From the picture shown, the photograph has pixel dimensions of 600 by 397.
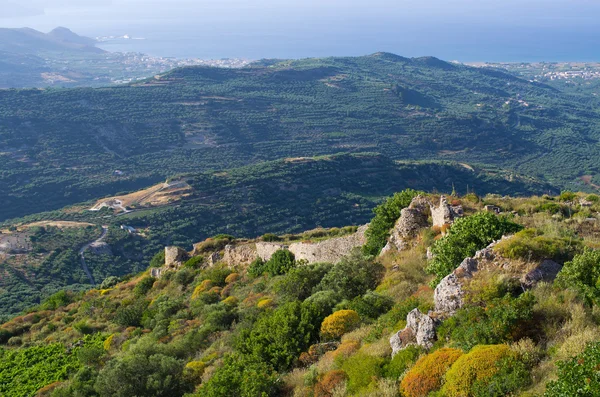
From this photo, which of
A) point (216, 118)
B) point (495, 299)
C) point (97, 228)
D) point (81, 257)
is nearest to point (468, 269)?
point (495, 299)

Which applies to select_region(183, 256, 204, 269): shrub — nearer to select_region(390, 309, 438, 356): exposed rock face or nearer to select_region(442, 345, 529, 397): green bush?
select_region(390, 309, 438, 356): exposed rock face

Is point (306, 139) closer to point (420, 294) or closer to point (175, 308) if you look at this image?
point (175, 308)

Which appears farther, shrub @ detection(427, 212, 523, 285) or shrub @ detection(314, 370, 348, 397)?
shrub @ detection(427, 212, 523, 285)

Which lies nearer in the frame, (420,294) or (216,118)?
(420,294)

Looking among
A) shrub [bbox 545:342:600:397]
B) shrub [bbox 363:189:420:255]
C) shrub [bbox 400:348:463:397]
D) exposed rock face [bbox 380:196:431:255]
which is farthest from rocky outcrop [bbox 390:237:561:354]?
shrub [bbox 363:189:420:255]

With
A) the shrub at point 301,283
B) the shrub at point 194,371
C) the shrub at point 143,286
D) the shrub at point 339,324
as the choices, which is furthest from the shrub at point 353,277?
the shrub at point 143,286

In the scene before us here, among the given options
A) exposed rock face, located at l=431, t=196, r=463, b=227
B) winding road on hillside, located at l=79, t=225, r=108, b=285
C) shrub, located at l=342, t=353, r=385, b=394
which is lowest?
winding road on hillside, located at l=79, t=225, r=108, b=285

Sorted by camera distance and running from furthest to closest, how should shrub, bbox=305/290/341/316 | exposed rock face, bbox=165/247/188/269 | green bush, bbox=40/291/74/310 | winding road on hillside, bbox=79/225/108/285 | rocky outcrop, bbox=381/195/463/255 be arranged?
winding road on hillside, bbox=79/225/108/285, green bush, bbox=40/291/74/310, exposed rock face, bbox=165/247/188/269, rocky outcrop, bbox=381/195/463/255, shrub, bbox=305/290/341/316
